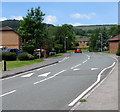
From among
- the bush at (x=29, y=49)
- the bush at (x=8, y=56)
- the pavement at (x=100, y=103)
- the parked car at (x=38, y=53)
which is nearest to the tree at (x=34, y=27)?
the parked car at (x=38, y=53)

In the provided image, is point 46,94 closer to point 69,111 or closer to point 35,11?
point 69,111

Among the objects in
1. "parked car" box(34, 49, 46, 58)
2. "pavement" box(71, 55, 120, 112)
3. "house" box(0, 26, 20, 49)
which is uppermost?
"house" box(0, 26, 20, 49)

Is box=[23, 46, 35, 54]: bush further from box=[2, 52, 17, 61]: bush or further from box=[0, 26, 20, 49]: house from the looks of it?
box=[0, 26, 20, 49]: house

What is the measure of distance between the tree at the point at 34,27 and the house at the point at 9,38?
71.8ft

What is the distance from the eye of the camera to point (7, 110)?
28.2 feet

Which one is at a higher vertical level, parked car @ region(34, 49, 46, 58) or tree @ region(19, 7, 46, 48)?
tree @ region(19, 7, 46, 48)

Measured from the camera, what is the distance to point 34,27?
182 ft

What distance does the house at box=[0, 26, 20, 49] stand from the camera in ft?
256

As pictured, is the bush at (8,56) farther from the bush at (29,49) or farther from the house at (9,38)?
the house at (9,38)

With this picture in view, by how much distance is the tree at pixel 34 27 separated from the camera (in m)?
55.0

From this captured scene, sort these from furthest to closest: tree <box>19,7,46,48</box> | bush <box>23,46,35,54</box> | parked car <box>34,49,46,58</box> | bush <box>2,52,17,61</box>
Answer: tree <box>19,7,46,48</box>, parked car <box>34,49,46,58</box>, bush <box>23,46,35,54</box>, bush <box>2,52,17,61</box>

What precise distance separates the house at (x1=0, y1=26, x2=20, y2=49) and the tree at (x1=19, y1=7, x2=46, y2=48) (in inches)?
862

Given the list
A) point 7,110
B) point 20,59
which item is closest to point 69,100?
point 7,110

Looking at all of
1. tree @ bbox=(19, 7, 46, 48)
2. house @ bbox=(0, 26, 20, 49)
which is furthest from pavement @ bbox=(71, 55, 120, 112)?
house @ bbox=(0, 26, 20, 49)
